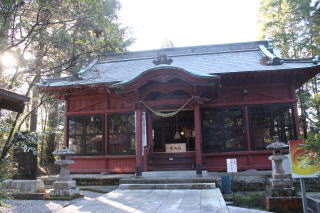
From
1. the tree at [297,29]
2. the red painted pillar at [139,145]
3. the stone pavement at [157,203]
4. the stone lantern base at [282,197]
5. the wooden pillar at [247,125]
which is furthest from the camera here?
the tree at [297,29]

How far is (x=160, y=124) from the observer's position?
512 inches

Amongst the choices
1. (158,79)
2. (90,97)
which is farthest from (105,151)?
(158,79)

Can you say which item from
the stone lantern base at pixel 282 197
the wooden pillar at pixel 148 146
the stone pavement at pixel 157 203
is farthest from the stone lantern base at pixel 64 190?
the stone lantern base at pixel 282 197

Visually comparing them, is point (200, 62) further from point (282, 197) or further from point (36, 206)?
point (36, 206)

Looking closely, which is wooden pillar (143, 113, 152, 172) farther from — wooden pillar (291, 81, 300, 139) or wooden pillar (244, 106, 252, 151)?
wooden pillar (291, 81, 300, 139)

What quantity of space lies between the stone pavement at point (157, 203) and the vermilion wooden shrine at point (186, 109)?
213cm

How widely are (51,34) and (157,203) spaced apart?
4965 mm

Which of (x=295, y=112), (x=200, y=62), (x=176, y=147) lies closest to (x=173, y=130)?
(x=176, y=147)

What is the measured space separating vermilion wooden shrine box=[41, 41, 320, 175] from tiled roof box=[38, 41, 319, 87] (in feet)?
0.20

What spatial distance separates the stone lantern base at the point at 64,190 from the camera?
25.7 feet

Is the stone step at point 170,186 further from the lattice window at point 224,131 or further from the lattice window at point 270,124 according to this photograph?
A: the lattice window at point 270,124

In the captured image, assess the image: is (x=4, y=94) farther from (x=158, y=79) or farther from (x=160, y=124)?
(x=160, y=124)

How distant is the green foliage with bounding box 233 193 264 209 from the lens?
7480mm

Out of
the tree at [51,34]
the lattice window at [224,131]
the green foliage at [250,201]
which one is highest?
the tree at [51,34]
